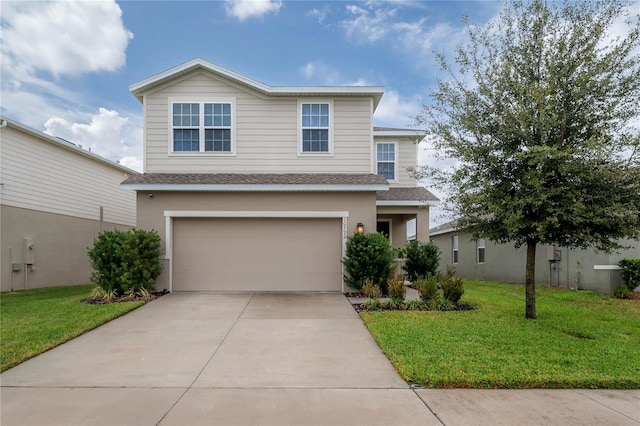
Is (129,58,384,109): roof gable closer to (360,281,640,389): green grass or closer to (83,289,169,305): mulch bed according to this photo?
(83,289,169,305): mulch bed

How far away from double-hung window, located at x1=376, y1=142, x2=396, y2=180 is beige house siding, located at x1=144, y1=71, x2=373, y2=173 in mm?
3704

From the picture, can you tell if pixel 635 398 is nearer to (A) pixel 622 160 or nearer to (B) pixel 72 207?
(A) pixel 622 160

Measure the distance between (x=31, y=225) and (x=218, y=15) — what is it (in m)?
9.69

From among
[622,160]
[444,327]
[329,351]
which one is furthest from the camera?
[444,327]

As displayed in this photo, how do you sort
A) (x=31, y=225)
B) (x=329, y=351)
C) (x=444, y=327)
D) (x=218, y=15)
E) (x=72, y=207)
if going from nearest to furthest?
(x=329, y=351) < (x=444, y=327) < (x=218, y=15) < (x=31, y=225) < (x=72, y=207)

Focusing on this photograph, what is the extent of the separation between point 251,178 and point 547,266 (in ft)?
37.9

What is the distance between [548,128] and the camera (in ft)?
21.5

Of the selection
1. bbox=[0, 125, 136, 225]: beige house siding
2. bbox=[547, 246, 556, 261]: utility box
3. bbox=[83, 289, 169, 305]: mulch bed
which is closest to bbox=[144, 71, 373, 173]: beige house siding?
bbox=[83, 289, 169, 305]: mulch bed

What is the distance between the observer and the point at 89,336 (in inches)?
255

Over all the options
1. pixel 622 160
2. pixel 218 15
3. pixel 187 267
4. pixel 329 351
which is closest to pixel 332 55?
pixel 218 15

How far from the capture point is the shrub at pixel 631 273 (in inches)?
421

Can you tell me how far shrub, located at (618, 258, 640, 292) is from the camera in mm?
10703

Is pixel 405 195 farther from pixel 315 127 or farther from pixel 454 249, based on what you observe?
pixel 454 249

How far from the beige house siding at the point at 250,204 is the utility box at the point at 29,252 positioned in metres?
5.23
